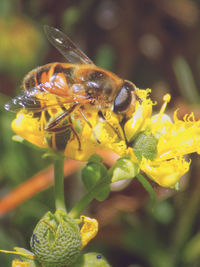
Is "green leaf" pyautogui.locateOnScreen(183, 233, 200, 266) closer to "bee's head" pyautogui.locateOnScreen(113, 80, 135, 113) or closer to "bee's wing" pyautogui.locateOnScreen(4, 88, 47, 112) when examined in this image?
"bee's head" pyautogui.locateOnScreen(113, 80, 135, 113)

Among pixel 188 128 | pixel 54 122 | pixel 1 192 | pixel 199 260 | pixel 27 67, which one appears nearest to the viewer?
pixel 54 122

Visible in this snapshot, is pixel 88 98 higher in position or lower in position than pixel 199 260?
higher

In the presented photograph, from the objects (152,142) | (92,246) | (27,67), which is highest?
(152,142)

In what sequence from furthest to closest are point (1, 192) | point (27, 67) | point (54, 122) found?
1. point (27, 67)
2. point (1, 192)
3. point (54, 122)

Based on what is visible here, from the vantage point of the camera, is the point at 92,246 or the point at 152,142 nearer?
the point at 152,142

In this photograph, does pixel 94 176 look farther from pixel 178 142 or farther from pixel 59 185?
pixel 178 142

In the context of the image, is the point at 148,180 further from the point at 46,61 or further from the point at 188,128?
the point at 46,61

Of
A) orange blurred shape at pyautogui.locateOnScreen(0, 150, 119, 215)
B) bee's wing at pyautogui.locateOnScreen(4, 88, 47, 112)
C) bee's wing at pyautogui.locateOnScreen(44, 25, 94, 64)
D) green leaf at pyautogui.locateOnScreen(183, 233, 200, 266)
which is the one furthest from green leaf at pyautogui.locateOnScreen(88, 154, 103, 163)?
green leaf at pyautogui.locateOnScreen(183, 233, 200, 266)

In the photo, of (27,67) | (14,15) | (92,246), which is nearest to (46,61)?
(27,67)

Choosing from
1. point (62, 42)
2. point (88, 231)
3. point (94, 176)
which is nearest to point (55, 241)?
point (88, 231)

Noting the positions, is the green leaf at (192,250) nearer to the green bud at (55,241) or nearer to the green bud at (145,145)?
the green bud at (145,145)
